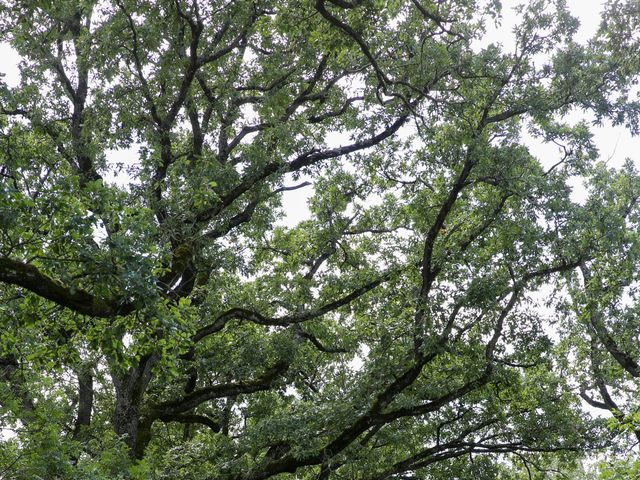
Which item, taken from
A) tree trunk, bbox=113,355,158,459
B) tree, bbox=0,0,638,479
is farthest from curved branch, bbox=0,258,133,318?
tree trunk, bbox=113,355,158,459

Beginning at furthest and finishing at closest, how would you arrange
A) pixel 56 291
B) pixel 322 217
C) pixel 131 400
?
pixel 322 217 → pixel 131 400 → pixel 56 291

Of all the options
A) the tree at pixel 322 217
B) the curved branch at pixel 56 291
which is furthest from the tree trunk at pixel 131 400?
the curved branch at pixel 56 291

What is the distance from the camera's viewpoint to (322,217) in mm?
14180

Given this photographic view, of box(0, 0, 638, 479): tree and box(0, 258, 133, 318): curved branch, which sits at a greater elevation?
box(0, 0, 638, 479): tree

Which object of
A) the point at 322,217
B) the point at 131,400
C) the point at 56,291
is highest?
the point at 322,217

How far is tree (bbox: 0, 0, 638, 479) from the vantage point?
9.65 m

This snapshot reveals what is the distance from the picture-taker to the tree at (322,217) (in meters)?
9.65

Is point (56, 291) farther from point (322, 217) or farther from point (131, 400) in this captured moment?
point (322, 217)

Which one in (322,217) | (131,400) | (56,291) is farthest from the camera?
(322,217)

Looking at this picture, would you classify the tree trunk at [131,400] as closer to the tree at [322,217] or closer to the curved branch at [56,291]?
the tree at [322,217]

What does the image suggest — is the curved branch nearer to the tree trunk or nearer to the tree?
the tree

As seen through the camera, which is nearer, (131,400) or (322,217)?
(131,400)

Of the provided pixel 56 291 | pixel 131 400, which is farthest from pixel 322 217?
pixel 56 291

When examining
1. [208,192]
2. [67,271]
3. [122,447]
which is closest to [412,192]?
[208,192]
